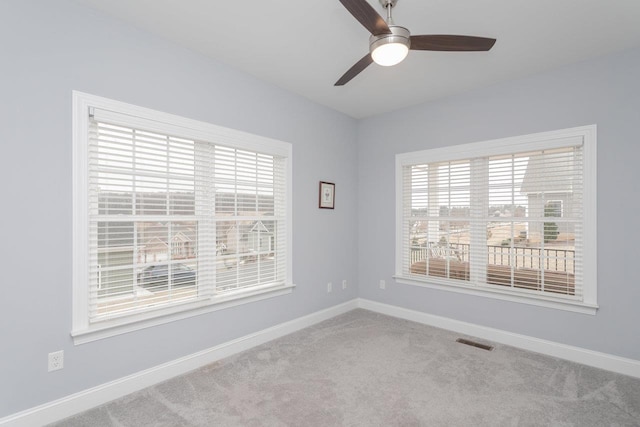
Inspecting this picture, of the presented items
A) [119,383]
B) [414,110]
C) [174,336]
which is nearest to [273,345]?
[174,336]

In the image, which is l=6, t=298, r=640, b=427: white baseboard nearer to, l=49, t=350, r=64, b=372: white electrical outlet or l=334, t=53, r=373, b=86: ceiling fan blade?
l=49, t=350, r=64, b=372: white electrical outlet

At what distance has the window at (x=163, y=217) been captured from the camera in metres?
2.14

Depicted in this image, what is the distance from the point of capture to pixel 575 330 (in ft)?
9.33

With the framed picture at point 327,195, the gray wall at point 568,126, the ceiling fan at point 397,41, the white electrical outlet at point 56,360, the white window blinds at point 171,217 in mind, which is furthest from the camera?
the framed picture at point 327,195

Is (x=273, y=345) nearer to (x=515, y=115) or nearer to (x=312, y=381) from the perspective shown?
(x=312, y=381)

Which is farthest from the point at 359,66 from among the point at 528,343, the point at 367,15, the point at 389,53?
the point at 528,343

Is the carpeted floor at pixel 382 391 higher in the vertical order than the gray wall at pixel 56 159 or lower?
lower

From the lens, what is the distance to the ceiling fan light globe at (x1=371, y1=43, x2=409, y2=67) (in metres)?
1.85

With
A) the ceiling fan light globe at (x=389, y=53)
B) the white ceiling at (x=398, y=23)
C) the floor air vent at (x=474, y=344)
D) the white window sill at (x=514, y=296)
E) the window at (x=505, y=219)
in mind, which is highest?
the white ceiling at (x=398, y=23)

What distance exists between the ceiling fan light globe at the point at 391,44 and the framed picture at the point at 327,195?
6.76 ft

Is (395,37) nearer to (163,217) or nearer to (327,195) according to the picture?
(163,217)

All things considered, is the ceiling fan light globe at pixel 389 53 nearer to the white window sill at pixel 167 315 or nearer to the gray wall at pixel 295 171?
the gray wall at pixel 295 171

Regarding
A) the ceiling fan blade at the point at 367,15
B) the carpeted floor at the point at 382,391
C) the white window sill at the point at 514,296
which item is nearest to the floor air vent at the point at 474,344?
the carpeted floor at the point at 382,391

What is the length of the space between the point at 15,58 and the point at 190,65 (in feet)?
3.67
